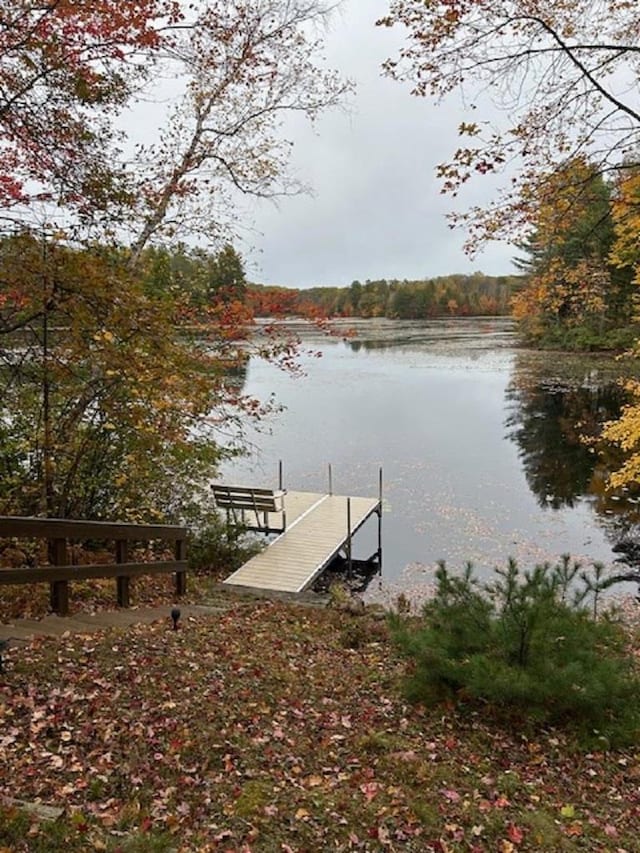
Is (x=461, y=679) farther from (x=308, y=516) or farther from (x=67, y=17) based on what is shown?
(x=308, y=516)

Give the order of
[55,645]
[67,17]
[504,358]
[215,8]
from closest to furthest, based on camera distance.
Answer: [55,645]
[67,17]
[215,8]
[504,358]

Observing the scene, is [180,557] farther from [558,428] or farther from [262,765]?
[558,428]

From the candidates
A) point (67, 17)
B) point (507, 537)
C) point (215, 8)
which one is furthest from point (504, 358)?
point (67, 17)

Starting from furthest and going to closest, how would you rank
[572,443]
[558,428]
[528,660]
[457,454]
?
[558,428]
[572,443]
[457,454]
[528,660]

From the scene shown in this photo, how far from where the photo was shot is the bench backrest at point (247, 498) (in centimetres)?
1296

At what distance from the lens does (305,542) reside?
1311 cm

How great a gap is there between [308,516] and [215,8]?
9.94 metres

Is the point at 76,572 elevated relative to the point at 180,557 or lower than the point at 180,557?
elevated

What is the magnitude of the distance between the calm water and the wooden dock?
3.13 feet

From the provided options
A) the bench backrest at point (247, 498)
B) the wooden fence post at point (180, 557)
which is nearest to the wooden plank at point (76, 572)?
the wooden fence post at point (180, 557)

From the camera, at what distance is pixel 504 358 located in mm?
46906

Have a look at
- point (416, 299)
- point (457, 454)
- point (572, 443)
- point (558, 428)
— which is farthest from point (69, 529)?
point (416, 299)

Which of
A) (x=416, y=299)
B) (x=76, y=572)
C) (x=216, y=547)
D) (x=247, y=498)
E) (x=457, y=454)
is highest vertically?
(x=416, y=299)

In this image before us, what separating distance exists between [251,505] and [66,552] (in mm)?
7730
